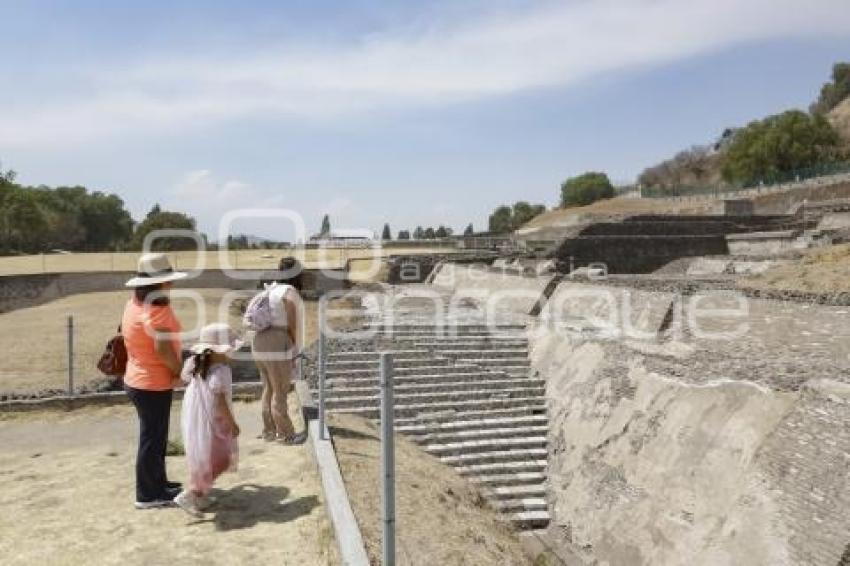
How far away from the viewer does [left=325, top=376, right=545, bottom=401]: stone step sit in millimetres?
9383

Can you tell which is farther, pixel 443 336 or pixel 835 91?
pixel 835 91

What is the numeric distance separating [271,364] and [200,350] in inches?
49.0

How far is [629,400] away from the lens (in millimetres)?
7969

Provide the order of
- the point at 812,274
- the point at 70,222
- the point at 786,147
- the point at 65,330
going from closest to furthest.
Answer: the point at 812,274 < the point at 65,330 < the point at 786,147 < the point at 70,222

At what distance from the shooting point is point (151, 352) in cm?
476

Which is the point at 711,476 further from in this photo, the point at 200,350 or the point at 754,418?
the point at 200,350

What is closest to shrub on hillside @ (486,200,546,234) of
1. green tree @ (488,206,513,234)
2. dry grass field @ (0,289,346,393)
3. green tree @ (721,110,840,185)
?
green tree @ (488,206,513,234)

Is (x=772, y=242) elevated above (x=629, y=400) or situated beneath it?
elevated above

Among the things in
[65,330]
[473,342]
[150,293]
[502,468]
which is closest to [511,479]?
[502,468]

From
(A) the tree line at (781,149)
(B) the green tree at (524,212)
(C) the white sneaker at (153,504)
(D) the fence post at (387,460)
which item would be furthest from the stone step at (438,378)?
(B) the green tree at (524,212)

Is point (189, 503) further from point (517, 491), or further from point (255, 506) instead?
point (517, 491)

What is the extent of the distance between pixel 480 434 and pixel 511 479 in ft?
2.49

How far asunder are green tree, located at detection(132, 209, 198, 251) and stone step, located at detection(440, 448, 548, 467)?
36.1m

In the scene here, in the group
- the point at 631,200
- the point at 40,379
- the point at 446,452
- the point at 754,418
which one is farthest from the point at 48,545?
the point at 631,200
